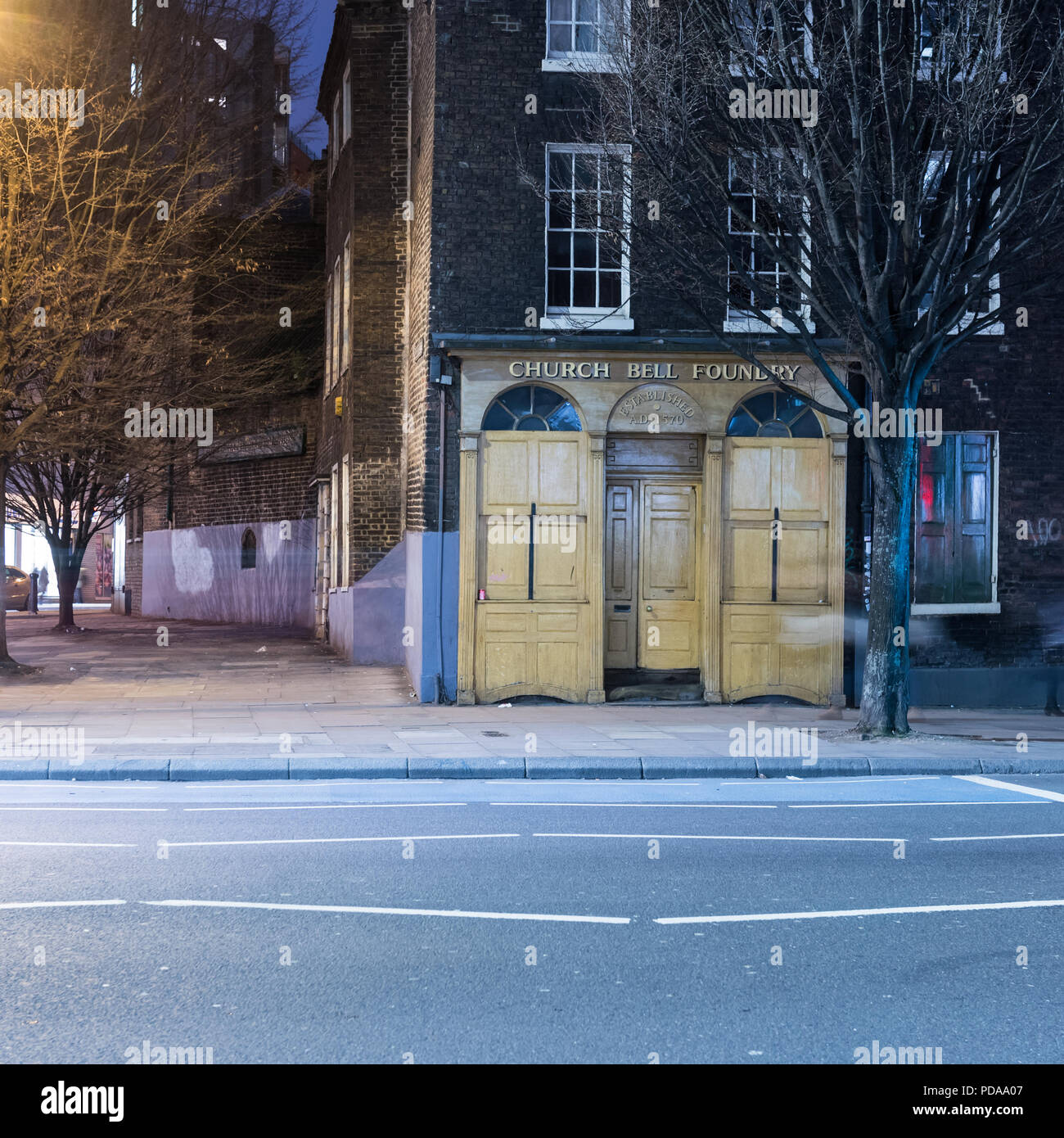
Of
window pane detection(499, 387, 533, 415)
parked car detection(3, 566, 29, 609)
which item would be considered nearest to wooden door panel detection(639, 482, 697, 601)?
window pane detection(499, 387, 533, 415)

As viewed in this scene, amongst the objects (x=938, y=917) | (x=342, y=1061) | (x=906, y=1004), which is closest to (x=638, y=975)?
(x=906, y=1004)

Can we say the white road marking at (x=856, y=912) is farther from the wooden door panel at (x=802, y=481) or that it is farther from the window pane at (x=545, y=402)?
the window pane at (x=545, y=402)

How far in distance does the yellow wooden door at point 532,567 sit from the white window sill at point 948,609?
14.4 feet

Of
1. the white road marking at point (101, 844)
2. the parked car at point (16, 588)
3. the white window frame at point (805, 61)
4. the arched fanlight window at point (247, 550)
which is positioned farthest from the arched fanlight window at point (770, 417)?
the parked car at point (16, 588)

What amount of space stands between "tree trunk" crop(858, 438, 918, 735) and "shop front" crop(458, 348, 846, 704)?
2.64 meters

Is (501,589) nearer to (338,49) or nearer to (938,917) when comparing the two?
(938,917)

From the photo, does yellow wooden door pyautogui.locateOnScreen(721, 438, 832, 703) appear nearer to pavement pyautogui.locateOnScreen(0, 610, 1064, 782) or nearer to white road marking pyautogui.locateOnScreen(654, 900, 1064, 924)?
pavement pyautogui.locateOnScreen(0, 610, 1064, 782)

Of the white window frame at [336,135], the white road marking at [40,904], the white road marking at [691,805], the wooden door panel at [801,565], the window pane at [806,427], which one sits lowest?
the white road marking at [691,805]

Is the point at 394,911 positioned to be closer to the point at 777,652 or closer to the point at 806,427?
the point at 777,652

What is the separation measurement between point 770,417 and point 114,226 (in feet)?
30.7

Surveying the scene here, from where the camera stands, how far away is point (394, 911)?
258 inches

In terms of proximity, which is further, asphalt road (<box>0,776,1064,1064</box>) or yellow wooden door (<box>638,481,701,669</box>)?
yellow wooden door (<box>638,481,701,669</box>)

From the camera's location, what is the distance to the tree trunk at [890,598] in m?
13.9

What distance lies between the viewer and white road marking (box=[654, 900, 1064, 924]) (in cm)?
646
